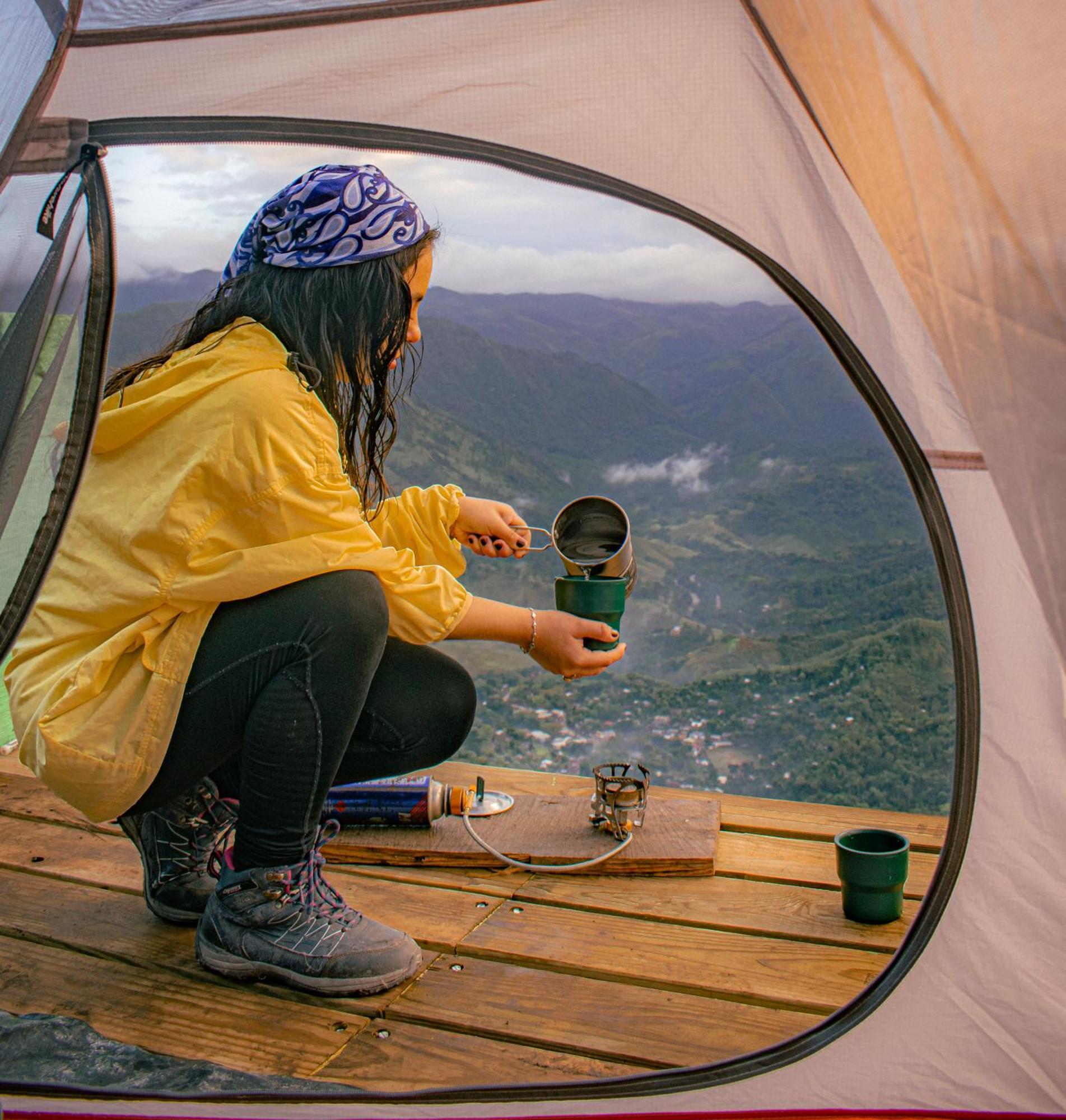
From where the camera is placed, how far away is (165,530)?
3.35 feet

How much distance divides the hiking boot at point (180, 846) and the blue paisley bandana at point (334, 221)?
61 cm

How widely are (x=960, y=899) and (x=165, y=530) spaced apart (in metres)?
0.78

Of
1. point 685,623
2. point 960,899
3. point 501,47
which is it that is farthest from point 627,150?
point 685,623

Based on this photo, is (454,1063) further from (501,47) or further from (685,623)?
(685,623)

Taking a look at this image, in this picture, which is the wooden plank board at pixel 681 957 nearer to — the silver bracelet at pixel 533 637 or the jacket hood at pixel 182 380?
the silver bracelet at pixel 533 637

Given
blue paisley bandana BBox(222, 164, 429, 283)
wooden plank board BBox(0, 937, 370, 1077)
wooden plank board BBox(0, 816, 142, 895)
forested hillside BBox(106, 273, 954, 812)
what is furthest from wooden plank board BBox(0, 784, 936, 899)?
forested hillside BBox(106, 273, 954, 812)

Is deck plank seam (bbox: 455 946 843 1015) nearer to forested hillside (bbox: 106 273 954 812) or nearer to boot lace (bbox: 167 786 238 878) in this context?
boot lace (bbox: 167 786 238 878)

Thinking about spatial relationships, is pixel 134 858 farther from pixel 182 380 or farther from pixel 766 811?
pixel 766 811

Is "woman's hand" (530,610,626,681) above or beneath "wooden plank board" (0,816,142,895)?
above

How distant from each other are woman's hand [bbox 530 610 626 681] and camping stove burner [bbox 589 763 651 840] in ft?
1.16

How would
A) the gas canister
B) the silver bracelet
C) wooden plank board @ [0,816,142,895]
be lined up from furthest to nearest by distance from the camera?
the gas canister, wooden plank board @ [0,816,142,895], the silver bracelet

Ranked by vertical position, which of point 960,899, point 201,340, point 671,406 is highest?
point 671,406

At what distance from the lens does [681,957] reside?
1240mm

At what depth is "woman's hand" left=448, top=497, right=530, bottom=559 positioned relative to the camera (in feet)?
4.51
